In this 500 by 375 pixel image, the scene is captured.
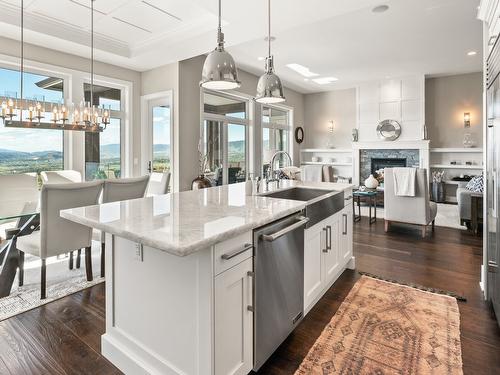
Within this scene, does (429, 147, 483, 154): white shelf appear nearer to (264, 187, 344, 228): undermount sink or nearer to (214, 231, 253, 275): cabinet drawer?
(264, 187, 344, 228): undermount sink

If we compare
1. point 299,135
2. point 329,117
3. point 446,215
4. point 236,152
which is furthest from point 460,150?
point 236,152

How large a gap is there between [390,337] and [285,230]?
3.54 ft

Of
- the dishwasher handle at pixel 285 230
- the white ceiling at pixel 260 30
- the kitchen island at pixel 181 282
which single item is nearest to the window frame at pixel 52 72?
the white ceiling at pixel 260 30

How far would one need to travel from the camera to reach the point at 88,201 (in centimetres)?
286

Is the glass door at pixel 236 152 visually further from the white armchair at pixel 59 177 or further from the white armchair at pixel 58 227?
the white armchair at pixel 58 227

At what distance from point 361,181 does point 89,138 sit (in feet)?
21.4

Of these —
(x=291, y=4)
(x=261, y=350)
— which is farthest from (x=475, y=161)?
(x=261, y=350)

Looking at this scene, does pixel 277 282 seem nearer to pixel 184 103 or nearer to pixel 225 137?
pixel 184 103

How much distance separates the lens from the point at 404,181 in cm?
459

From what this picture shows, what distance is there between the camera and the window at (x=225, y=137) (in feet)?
20.4

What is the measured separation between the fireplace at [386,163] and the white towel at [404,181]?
3.52 meters

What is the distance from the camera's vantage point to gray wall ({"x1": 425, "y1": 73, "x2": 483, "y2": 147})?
23.7 ft

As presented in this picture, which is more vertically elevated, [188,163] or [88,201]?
[188,163]

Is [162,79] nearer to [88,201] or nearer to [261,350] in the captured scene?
[88,201]
